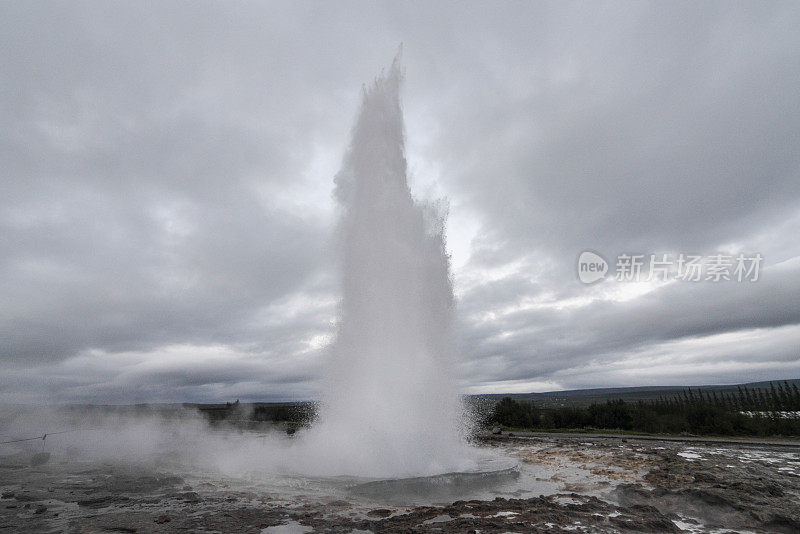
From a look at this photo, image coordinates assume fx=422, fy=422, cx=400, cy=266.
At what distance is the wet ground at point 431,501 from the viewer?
10141mm

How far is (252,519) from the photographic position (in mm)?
10539

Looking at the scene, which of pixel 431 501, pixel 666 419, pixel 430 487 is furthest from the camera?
pixel 666 419

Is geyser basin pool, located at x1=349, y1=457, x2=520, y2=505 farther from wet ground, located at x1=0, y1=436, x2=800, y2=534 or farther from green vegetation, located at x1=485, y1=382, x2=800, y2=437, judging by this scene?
green vegetation, located at x1=485, y1=382, x2=800, y2=437

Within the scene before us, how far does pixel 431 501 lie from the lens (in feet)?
41.0

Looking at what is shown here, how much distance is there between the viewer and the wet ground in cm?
1014

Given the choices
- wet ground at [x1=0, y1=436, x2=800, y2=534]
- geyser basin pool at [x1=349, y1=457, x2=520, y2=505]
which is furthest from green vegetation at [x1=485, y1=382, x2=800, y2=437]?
geyser basin pool at [x1=349, y1=457, x2=520, y2=505]

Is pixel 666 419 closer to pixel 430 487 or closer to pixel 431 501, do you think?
pixel 430 487

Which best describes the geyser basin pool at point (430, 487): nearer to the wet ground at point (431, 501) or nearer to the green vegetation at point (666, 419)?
the wet ground at point (431, 501)

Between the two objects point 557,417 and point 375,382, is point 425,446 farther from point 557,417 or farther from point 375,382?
point 557,417

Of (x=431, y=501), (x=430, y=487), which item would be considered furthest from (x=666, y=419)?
(x=431, y=501)

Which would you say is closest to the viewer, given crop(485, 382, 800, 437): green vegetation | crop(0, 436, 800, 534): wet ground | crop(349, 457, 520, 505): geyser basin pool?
crop(0, 436, 800, 534): wet ground

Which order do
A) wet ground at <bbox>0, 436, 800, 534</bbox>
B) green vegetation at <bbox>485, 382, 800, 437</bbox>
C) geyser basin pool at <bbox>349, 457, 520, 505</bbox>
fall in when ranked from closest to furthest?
wet ground at <bbox>0, 436, 800, 534</bbox> → geyser basin pool at <bbox>349, 457, 520, 505</bbox> → green vegetation at <bbox>485, 382, 800, 437</bbox>

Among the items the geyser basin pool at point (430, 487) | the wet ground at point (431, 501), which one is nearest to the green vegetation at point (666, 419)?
the wet ground at point (431, 501)

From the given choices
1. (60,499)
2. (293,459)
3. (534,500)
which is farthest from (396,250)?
(60,499)
